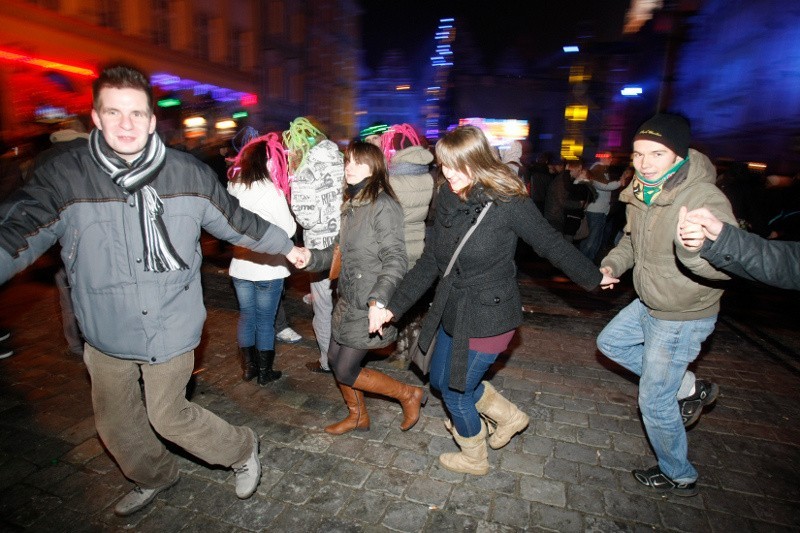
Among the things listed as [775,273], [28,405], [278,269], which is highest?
[775,273]

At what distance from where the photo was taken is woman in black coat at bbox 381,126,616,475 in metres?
2.65

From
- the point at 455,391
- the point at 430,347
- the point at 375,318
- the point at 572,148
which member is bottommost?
the point at 455,391

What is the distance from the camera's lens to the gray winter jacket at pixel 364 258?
3.12 meters

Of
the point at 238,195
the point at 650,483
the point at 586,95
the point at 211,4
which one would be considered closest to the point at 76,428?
the point at 238,195

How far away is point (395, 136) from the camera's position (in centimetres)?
434

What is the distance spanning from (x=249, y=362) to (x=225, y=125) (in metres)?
20.1

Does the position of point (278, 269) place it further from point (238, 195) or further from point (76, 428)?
point (76, 428)

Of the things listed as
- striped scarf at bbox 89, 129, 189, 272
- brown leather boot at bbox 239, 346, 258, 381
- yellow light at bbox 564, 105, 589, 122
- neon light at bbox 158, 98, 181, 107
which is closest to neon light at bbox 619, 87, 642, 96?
yellow light at bbox 564, 105, 589, 122

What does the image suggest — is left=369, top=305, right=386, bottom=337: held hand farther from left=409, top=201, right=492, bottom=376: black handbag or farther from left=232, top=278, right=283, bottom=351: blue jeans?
left=232, top=278, right=283, bottom=351: blue jeans

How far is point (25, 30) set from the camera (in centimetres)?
1245

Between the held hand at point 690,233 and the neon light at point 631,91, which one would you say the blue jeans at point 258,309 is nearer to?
the held hand at point 690,233

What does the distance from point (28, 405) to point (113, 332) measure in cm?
273

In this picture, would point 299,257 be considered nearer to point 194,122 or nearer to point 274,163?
point 274,163

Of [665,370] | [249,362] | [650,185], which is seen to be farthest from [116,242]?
[665,370]
